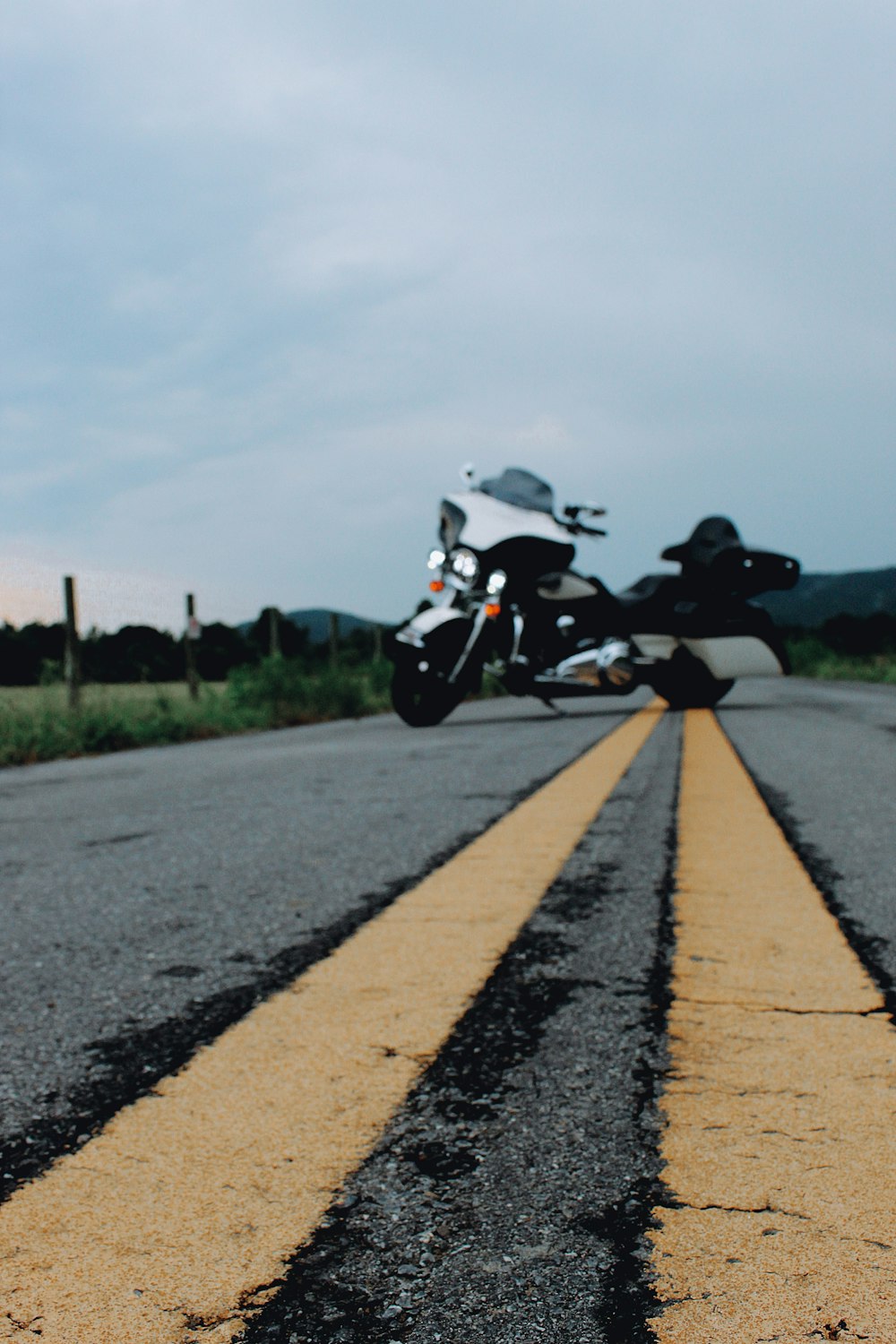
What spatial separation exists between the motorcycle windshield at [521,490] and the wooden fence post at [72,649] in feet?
16.7

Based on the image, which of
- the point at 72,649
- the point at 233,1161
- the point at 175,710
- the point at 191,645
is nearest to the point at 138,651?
the point at 72,649

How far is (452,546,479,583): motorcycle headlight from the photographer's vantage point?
5977mm

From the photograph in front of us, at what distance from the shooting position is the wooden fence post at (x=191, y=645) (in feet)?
40.3

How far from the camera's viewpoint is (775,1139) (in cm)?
103

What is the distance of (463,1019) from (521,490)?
5263 millimetres

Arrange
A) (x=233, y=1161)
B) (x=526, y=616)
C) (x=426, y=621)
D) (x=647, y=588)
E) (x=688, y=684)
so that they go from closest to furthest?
(x=233, y=1161), (x=426, y=621), (x=526, y=616), (x=647, y=588), (x=688, y=684)

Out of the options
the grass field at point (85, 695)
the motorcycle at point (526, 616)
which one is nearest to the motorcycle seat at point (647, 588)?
the motorcycle at point (526, 616)

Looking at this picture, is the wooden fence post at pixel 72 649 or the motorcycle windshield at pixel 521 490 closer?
the motorcycle windshield at pixel 521 490

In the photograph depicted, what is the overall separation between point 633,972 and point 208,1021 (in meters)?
0.59

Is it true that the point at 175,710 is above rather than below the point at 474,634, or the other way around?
below

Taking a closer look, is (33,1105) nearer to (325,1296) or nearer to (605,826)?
(325,1296)

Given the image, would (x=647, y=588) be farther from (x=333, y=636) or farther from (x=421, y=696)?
(x=333, y=636)

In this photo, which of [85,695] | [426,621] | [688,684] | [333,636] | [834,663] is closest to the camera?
[426,621]

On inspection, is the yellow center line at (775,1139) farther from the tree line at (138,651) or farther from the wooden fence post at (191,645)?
the wooden fence post at (191,645)
